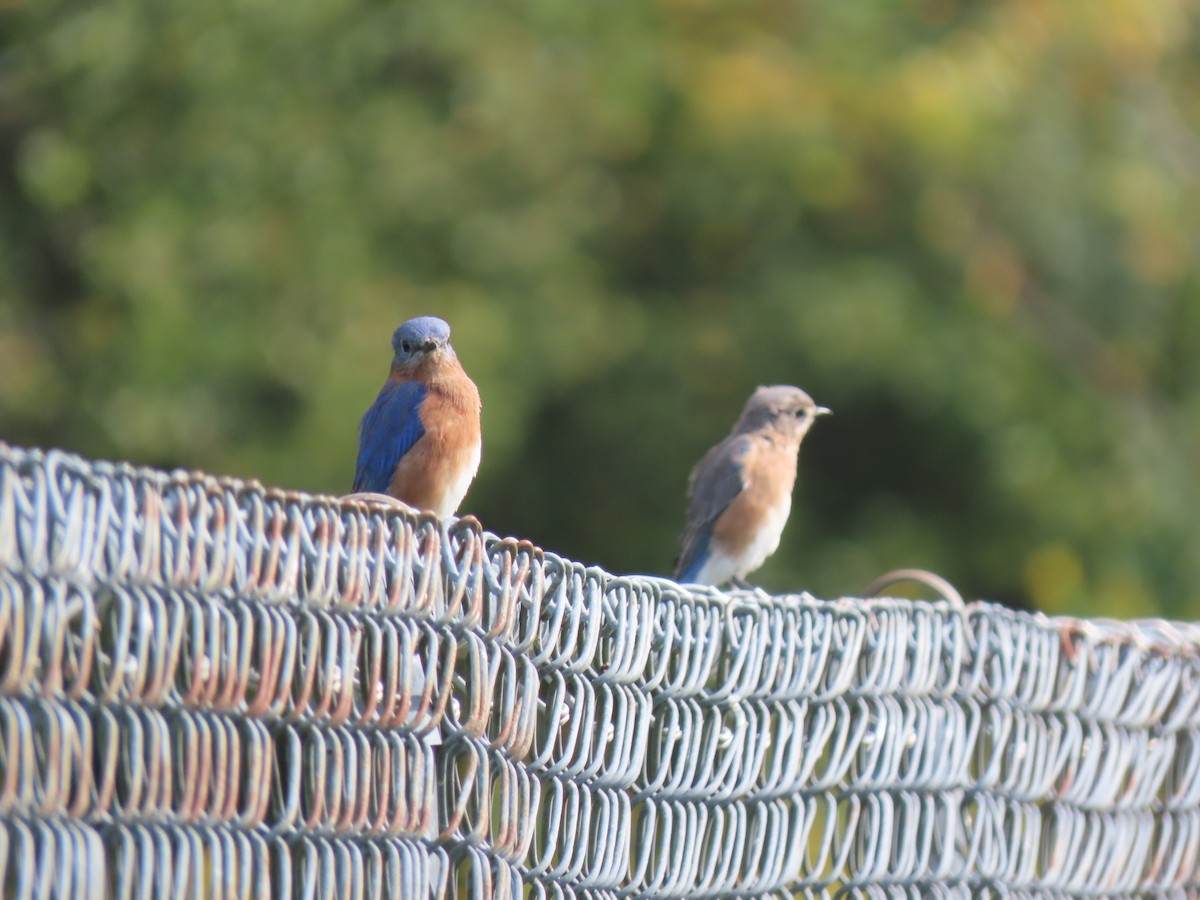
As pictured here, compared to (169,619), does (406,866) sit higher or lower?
lower

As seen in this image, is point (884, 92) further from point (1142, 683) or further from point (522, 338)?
point (1142, 683)

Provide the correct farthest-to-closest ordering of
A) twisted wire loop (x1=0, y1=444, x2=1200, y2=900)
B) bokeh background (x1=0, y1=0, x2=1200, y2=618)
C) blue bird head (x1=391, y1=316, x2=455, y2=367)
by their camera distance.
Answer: bokeh background (x1=0, y1=0, x2=1200, y2=618)
blue bird head (x1=391, y1=316, x2=455, y2=367)
twisted wire loop (x1=0, y1=444, x2=1200, y2=900)

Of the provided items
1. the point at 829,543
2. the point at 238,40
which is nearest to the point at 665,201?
the point at 829,543

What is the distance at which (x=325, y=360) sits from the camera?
8.52 meters

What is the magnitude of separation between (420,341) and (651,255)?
6.42 metres

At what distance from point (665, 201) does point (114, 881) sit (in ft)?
30.0

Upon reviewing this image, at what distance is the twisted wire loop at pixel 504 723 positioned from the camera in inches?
64.8

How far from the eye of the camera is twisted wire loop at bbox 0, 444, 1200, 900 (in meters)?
1.65

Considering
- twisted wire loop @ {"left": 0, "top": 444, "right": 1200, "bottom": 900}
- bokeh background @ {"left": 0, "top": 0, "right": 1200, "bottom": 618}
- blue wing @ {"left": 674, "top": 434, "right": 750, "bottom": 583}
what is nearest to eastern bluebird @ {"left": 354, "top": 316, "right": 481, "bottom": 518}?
twisted wire loop @ {"left": 0, "top": 444, "right": 1200, "bottom": 900}

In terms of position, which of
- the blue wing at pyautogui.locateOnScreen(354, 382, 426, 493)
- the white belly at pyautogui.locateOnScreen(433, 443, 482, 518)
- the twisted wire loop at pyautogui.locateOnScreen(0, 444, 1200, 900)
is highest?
the blue wing at pyautogui.locateOnScreen(354, 382, 426, 493)

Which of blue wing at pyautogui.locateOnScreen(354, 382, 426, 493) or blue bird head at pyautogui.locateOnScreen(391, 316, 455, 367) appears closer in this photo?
blue wing at pyautogui.locateOnScreen(354, 382, 426, 493)

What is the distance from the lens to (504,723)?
7.56 feet

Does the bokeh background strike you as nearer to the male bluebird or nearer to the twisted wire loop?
the male bluebird

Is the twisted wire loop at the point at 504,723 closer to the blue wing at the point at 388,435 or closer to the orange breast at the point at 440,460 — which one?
the orange breast at the point at 440,460
